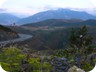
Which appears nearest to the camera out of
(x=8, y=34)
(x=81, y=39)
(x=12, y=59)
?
(x=12, y=59)

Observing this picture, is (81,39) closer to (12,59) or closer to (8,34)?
(12,59)

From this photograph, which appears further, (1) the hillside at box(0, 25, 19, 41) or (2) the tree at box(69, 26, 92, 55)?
(1) the hillside at box(0, 25, 19, 41)

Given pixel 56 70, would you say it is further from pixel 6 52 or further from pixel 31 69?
pixel 6 52

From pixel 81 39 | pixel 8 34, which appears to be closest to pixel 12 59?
pixel 81 39

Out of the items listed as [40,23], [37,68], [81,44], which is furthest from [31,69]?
[40,23]

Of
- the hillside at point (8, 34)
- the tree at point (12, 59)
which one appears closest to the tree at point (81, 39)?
the tree at point (12, 59)

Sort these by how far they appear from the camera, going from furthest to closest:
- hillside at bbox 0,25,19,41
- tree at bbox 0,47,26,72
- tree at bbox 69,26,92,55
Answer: hillside at bbox 0,25,19,41, tree at bbox 69,26,92,55, tree at bbox 0,47,26,72

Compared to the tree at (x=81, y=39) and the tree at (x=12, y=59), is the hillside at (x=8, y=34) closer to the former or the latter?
the tree at (x=12, y=59)

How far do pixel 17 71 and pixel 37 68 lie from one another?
0.30 meters

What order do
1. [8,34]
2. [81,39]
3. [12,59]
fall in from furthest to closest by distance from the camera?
[8,34]
[81,39]
[12,59]

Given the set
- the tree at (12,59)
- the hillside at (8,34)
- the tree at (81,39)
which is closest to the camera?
the tree at (12,59)

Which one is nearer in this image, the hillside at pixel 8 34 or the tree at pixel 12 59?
the tree at pixel 12 59

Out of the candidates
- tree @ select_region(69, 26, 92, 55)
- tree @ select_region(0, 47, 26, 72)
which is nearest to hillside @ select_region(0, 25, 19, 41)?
tree @ select_region(0, 47, 26, 72)

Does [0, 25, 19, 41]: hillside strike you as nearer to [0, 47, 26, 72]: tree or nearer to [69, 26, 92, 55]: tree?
[0, 47, 26, 72]: tree
